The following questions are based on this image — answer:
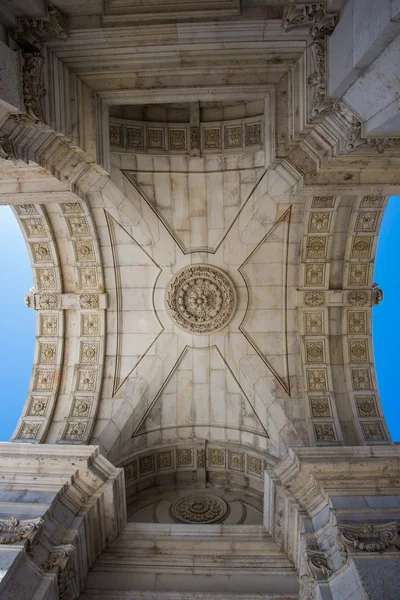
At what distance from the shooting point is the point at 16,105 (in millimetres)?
A: 6449

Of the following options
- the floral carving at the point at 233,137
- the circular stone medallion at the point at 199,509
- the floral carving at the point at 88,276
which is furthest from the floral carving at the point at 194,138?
the circular stone medallion at the point at 199,509

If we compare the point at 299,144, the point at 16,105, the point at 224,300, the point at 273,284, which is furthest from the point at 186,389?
the point at 16,105

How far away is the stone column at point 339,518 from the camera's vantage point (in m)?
7.72

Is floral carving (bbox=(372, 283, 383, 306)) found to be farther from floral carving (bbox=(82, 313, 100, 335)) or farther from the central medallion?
floral carving (bbox=(82, 313, 100, 335))

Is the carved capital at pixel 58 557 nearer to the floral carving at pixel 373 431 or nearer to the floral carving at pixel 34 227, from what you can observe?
the floral carving at pixel 373 431

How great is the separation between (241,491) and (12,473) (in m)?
6.54

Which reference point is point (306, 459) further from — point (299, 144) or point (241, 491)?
point (299, 144)

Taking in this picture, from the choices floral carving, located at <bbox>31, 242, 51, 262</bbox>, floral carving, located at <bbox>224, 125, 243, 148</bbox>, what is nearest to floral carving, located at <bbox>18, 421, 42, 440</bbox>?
floral carving, located at <bbox>31, 242, 51, 262</bbox>

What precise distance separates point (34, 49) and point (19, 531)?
8159mm

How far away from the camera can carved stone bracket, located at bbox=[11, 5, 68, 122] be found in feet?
21.8

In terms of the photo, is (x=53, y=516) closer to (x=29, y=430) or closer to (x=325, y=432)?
(x=29, y=430)

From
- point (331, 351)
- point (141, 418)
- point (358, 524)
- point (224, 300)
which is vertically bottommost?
point (358, 524)

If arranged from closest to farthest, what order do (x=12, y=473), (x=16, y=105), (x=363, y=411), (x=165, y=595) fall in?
(x=16, y=105) < (x=165, y=595) < (x=12, y=473) < (x=363, y=411)

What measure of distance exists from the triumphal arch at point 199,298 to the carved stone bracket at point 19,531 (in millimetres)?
40
